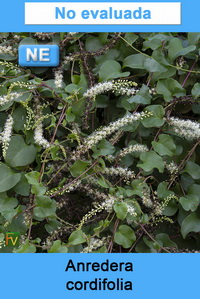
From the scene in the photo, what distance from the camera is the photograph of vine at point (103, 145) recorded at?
3.18 ft

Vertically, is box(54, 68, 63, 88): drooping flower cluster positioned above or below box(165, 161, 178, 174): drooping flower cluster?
above

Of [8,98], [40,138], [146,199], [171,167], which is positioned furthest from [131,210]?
[8,98]

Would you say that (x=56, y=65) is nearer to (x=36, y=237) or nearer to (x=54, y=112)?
(x=54, y=112)

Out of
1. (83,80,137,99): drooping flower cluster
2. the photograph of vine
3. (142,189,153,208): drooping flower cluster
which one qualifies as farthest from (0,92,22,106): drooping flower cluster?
(142,189,153,208): drooping flower cluster

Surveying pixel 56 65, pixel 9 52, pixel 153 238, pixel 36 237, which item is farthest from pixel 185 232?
pixel 9 52

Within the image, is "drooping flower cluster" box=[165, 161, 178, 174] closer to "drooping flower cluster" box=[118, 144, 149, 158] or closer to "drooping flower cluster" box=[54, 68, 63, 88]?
"drooping flower cluster" box=[118, 144, 149, 158]

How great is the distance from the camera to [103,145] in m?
0.99

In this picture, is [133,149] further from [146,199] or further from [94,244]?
[94,244]

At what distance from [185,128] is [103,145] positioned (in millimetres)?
204

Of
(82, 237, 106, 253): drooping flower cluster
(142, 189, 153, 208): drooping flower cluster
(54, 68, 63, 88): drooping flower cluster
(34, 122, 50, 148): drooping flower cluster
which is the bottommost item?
(82, 237, 106, 253): drooping flower cluster

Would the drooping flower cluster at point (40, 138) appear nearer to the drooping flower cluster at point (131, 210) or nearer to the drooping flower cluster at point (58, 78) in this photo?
the drooping flower cluster at point (58, 78)

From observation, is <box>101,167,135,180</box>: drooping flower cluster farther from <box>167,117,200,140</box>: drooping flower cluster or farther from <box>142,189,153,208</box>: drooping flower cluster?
<box>167,117,200,140</box>: drooping flower cluster

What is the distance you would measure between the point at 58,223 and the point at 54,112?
274 millimetres

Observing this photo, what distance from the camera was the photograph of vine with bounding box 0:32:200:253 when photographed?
970mm
